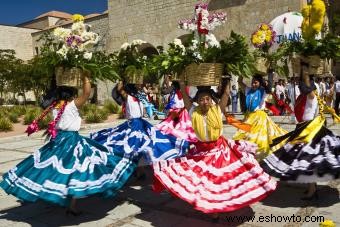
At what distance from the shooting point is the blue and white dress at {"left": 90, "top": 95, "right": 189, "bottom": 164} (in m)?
5.91

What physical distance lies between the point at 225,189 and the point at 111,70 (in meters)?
2.36

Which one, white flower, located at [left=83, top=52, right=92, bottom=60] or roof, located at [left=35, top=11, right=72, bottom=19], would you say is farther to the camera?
roof, located at [left=35, top=11, right=72, bottom=19]

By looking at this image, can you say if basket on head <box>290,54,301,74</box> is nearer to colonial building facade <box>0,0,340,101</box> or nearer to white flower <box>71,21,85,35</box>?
white flower <box>71,21,85,35</box>

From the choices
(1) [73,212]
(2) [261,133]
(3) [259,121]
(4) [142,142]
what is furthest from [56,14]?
(1) [73,212]

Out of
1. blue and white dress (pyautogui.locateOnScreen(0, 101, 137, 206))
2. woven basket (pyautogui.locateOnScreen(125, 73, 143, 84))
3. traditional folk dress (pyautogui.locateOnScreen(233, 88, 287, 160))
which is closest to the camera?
blue and white dress (pyautogui.locateOnScreen(0, 101, 137, 206))

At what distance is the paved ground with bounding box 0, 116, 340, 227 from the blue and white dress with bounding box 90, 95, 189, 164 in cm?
60

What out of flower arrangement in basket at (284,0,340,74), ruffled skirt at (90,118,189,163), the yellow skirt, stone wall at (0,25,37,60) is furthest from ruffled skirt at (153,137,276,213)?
stone wall at (0,25,37,60)

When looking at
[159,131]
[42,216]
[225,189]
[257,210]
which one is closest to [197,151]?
[225,189]

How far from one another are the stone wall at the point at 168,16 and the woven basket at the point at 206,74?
1764 cm

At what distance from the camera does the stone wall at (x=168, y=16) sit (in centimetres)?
2236

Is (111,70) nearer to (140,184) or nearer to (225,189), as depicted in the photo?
(140,184)

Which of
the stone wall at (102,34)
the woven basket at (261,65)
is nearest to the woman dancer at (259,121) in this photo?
the woven basket at (261,65)

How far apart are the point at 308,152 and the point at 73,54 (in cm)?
315

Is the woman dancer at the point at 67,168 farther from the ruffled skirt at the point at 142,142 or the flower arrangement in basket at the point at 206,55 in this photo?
the flower arrangement in basket at the point at 206,55
